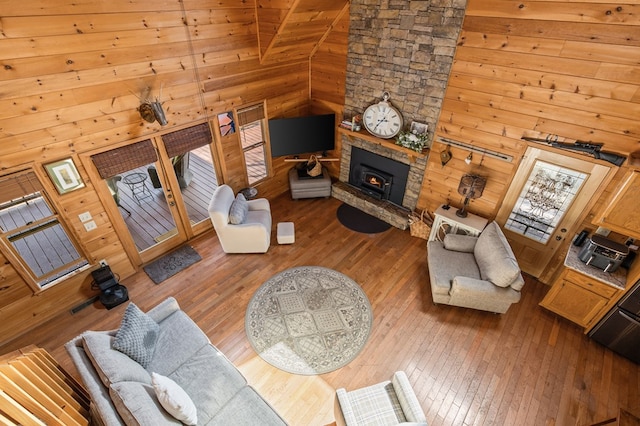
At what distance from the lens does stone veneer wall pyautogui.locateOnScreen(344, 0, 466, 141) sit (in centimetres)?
407

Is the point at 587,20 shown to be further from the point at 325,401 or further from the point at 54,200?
the point at 54,200

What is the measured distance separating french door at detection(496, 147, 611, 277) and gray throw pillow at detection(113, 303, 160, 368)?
484 centimetres

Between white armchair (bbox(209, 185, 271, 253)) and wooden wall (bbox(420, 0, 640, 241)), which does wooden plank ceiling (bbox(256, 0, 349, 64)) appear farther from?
white armchair (bbox(209, 185, 271, 253))

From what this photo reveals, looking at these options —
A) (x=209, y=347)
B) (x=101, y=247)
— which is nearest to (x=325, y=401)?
(x=209, y=347)

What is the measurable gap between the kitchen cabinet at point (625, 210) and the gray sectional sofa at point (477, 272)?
1.01m

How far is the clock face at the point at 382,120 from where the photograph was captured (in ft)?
16.3

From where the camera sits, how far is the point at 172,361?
10.0 ft

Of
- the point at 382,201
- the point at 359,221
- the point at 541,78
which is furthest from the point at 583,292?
the point at 359,221

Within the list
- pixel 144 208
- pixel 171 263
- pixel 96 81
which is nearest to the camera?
pixel 96 81

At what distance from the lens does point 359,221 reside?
5.78 m

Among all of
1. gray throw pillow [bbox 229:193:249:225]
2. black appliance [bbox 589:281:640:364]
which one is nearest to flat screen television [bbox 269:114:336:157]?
gray throw pillow [bbox 229:193:249:225]

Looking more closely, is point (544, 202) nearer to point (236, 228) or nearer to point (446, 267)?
point (446, 267)

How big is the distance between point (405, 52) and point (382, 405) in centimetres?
450

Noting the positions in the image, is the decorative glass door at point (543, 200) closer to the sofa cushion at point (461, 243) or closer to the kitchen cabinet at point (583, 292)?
the kitchen cabinet at point (583, 292)
